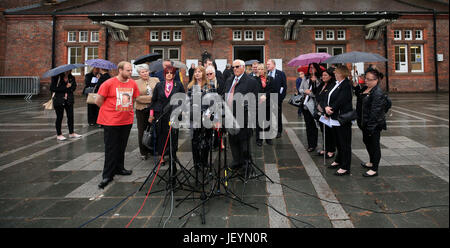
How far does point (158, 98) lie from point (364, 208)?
3566mm

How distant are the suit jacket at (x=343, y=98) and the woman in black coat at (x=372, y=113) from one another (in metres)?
0.23

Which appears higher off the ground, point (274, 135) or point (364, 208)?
point (274, 135)

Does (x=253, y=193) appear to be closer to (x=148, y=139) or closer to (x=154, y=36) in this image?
(x=148, y=139)

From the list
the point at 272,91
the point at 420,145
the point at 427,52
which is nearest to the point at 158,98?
the point at 272,91

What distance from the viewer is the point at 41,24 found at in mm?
19328

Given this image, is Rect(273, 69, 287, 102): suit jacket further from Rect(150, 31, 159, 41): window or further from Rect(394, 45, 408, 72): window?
Rect(394, 45, 408, 72): window

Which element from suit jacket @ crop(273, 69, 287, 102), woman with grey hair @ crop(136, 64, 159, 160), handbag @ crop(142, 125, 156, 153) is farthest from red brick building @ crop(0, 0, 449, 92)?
handbag @ crop(142, 125, 156, 153)

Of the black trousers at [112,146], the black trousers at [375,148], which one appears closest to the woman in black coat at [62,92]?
the black trousers at [112,146]

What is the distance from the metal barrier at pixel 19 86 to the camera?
18781 millimetres

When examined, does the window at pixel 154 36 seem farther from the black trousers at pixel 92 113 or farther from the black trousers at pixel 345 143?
the black trousers at pixel 345 143

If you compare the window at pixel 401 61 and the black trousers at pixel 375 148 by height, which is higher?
the window at pixel 401 61

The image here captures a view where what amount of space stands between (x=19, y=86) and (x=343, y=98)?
22232 mm
